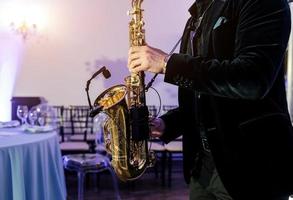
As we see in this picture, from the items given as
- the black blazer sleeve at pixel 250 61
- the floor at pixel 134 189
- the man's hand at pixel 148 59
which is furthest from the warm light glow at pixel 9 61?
the black blazer sleeve at pixel 250 61

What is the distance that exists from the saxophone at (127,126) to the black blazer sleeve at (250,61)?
439 millimetres

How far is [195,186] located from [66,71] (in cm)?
503

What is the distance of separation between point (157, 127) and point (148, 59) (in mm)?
449

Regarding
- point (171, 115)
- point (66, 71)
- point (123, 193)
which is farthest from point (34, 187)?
point (66, 71)


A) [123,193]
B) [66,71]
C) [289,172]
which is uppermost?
[66,71]

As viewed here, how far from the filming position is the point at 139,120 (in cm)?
164

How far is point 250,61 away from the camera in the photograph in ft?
4.10

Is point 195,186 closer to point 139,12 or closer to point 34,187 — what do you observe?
point 139,12

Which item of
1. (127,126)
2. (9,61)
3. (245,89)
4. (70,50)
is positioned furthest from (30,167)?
(9,61)

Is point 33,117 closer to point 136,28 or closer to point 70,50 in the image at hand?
point 136,28

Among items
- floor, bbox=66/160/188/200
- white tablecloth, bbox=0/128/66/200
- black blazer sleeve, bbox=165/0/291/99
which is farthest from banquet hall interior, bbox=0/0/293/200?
black blazer sleeve, bbox=165/0/291/99

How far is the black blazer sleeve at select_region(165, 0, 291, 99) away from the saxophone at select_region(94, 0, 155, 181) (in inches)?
17.3

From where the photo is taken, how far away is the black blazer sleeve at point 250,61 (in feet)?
4.12

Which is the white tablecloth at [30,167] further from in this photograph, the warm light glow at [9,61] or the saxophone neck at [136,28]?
the warm light glow at [9,61]
